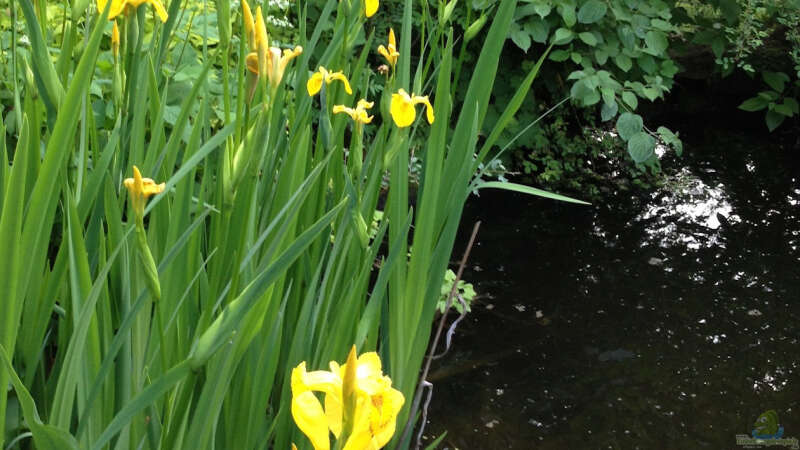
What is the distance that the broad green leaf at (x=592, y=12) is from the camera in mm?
2775

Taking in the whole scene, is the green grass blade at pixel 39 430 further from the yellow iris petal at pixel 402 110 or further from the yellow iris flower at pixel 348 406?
the yellow iris petal at pixel 402 110

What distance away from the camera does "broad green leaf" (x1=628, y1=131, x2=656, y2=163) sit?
2.68 meters

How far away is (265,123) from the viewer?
1.88 ft

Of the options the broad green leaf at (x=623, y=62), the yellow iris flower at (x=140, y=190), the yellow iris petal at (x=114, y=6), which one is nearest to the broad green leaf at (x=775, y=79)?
the broad green leaf at (x=623, y=62)

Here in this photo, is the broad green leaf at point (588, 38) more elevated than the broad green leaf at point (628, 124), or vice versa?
the broad green leaf at point (588, 38)

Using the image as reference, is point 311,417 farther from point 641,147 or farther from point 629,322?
point 641,147

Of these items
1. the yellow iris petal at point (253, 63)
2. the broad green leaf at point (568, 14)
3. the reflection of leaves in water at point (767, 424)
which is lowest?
the reflection of leaves in water at point (767, 424)

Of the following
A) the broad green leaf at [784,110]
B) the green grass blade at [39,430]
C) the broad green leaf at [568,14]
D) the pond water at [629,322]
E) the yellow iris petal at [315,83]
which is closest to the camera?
the green grass blade at [39,430]

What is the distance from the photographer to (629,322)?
7.89 ft

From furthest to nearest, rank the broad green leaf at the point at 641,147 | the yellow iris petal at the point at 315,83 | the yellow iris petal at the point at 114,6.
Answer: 1. the broad green leaf at the point at 641,147
2. the yellow iris petal at the point at 315,83
3. the yellow iris petal at the point at 114,6

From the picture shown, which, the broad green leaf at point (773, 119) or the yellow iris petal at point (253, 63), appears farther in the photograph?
the broad green leaf at point (773, 119)

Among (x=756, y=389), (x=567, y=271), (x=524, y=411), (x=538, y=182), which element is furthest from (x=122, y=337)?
(x=538, y=182)

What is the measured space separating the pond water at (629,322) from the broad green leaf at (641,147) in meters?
0.33

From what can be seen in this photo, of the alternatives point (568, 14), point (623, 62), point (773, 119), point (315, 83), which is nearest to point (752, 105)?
point (773, 119)
